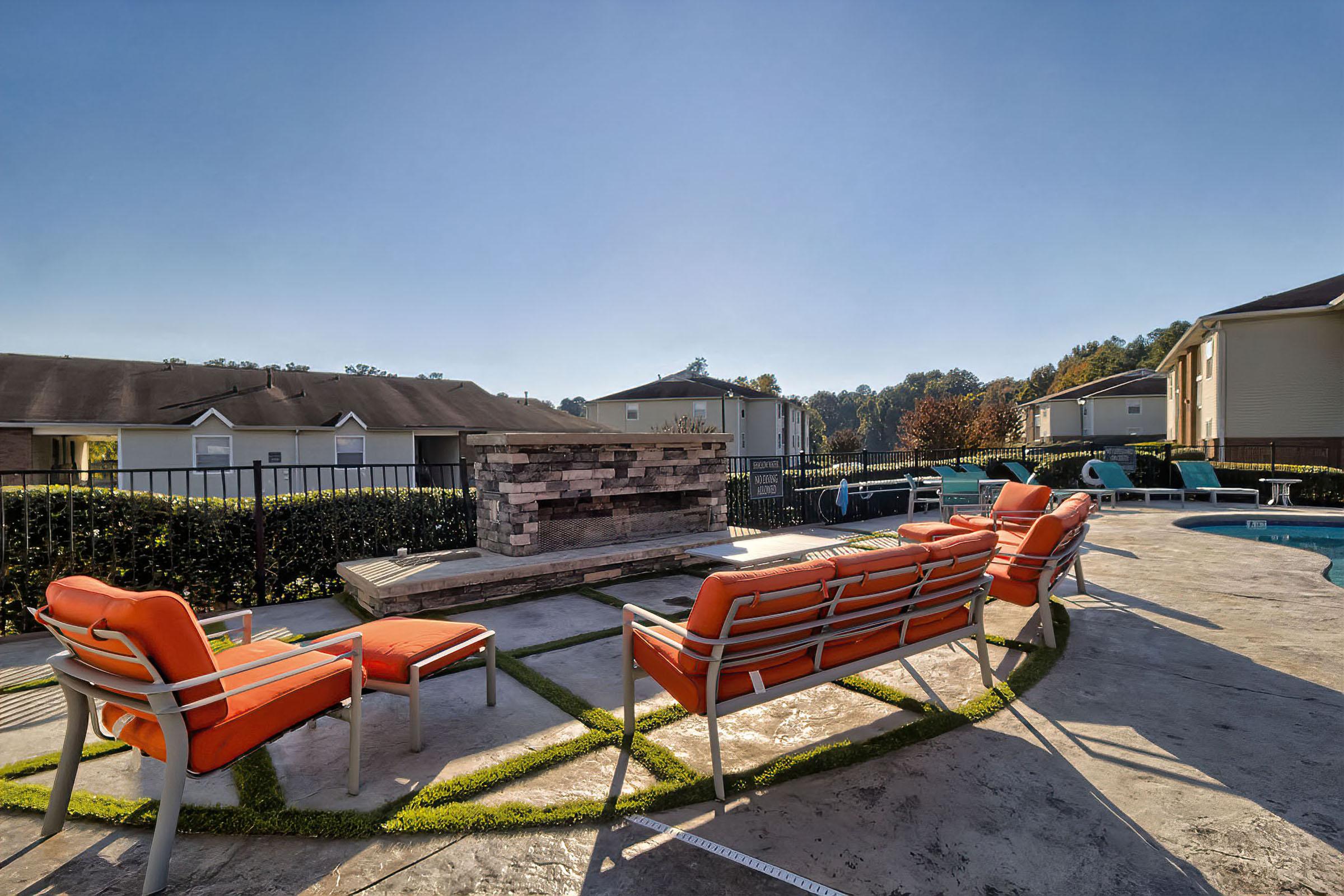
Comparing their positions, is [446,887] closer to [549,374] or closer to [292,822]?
[292,822]

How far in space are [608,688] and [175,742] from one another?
92.6 inches

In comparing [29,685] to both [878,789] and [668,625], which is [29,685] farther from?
[878,789]

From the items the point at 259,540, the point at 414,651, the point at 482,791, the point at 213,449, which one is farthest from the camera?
the point at 213,449

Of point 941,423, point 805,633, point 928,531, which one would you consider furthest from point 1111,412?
point 805,633

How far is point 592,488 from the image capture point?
7.27m

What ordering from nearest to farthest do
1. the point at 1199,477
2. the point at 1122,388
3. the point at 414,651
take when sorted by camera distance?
the point at 414,651 → the point at 1199,477 → the point at 1122,388

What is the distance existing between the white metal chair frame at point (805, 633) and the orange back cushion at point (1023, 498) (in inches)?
144

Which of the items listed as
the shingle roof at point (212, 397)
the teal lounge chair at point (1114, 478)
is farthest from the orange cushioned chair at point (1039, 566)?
the shingle roof at point (212, 397)

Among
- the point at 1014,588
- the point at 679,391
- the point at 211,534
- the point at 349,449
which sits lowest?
the point at 1014,588

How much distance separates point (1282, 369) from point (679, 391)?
2697 cm

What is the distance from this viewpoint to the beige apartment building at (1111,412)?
116 ft

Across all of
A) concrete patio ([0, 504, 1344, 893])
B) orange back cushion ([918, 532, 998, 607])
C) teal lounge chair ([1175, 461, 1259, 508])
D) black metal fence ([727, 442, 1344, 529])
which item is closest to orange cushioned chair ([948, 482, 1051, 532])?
concrete patio ([0, 504, 1344, 893])

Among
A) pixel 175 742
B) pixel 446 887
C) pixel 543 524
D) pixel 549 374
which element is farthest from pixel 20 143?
pixel 549 374

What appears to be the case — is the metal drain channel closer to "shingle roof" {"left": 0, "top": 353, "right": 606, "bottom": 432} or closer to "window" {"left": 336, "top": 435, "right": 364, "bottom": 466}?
"shingle roof" {"left": 0, "top": 353, "right": 606, "bottom": 432}
